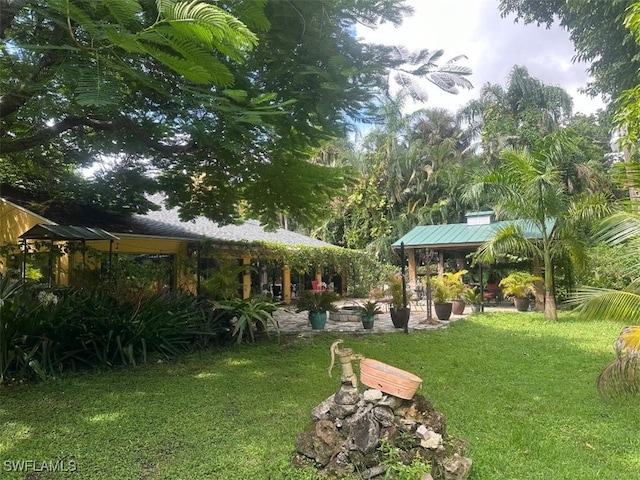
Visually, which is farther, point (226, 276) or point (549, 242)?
point (549, 242)

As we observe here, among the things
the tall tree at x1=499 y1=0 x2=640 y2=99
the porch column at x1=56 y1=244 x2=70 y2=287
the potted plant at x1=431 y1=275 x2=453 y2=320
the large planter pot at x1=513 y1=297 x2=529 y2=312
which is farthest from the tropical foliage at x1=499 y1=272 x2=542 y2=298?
the porch column at x1=56 y1=244 x2=70 y2=287

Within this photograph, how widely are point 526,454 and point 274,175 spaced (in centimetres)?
560

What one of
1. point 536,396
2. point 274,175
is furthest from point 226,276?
point 536,396

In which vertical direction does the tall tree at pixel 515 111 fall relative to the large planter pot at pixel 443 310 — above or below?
above

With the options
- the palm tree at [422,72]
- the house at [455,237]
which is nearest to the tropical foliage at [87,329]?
the palm tree at [422,72]

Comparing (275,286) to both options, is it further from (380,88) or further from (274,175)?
(380,88)

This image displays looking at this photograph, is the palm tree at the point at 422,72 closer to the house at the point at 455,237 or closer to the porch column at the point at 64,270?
the porch column at the point at 64,270

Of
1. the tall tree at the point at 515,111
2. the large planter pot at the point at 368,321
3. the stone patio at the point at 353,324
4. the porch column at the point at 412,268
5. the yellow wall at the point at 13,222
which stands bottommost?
the stone patio at the point at 353,324

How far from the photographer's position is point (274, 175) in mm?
7605

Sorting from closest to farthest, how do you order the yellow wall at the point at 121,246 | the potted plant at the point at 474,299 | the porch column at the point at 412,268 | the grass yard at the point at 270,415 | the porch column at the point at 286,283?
the grass yard at the point at 270,415 < the yellow wall at the point at 121,246 < the potted plant at the point at 474,299 < the porch column at the point at 286,283 < the porch column at the point at 412,268

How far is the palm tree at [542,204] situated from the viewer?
11.7 metres

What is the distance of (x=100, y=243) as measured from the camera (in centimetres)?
1211

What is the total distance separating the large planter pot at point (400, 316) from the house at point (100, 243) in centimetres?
389

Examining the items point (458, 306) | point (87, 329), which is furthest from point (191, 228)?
point (458, 306)
